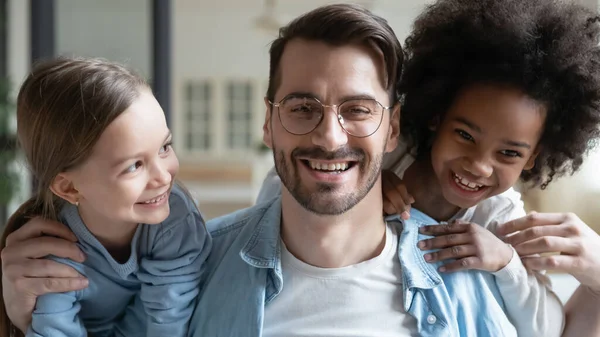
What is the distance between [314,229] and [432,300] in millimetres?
305

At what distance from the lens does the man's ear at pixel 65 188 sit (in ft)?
4.41

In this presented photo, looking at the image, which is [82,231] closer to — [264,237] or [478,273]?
[264,237]

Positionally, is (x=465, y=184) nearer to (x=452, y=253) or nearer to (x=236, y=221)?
(x=452, y=253)

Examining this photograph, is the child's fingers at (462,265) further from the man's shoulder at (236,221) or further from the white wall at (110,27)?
the white wall at (110,27)

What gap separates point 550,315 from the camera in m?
1.51

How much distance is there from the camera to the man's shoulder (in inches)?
63.8

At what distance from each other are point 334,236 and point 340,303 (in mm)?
151

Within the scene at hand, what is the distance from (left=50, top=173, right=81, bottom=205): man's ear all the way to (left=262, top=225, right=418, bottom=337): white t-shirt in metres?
0.49

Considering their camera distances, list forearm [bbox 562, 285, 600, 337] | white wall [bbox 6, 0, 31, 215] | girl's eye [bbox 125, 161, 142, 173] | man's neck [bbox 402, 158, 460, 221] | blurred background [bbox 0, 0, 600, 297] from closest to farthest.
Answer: girl's eye [bbox 125, 161, 142, 173] < forearm [bbox 562, 285, 600, 337] < man's neck [bbox 402, 158, 460, 221] < blurred background [bbox 0, 0, 600, 297] < white wall [bbox 6, 0, 31, 215]

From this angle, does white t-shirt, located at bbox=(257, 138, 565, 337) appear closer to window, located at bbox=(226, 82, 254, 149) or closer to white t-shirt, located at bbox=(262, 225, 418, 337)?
white t-shirt, located at bbox=(262, 225, 418, 337)

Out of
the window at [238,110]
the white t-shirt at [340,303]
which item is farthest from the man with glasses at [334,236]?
the window at [238,110]

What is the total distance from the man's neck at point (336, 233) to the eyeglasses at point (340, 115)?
173 mm

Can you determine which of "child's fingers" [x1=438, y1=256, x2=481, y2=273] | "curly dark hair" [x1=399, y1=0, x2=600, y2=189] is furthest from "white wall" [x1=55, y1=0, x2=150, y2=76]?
"child's fingers" [x1=438, y1=256, x2=481, y2=273]

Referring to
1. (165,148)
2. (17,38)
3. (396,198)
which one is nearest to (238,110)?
(17,38)
